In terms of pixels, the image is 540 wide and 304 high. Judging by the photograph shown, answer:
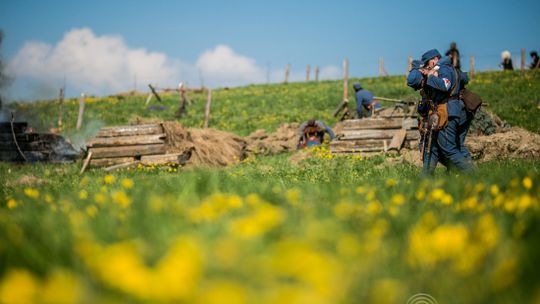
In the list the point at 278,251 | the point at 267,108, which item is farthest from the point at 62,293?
the point at 267,108

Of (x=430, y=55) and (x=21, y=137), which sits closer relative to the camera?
(x=430, y=55)

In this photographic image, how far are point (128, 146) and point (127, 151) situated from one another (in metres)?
0.20

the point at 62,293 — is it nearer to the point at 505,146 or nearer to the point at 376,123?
the point at 505,146

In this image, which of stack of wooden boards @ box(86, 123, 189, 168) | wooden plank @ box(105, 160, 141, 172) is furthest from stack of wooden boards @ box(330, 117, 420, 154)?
wooden plank @ box(105, 160, 141, 172)

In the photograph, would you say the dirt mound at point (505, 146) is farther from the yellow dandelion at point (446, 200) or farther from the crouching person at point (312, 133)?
the yellow dandelion at point (446, 200)

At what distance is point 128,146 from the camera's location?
13414 millimetres

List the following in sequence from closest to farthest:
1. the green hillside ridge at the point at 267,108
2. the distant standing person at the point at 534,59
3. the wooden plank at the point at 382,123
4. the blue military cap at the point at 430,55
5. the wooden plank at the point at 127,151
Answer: the blue military cap at the point at 430,55, the wooden plank at the point at 127,151, the wooden plank at the point at 382,123, the green hillside ridge at the point at 267,108, the distant standing person at the point at 534,59

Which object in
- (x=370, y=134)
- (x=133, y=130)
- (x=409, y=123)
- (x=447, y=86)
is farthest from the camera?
(x=370, y=134)

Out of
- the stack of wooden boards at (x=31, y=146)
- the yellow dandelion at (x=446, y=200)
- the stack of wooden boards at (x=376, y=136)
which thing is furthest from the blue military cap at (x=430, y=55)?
the stack of wooden boards at (x=31, y=146)

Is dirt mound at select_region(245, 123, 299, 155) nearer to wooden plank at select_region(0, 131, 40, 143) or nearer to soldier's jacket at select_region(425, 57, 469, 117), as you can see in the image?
wooden plank at select_region(0, 131, 40, 143)

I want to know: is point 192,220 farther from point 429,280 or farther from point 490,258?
point 490,258

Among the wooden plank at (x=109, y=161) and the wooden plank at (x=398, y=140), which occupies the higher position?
the wooden plank at (x=398, y=140)

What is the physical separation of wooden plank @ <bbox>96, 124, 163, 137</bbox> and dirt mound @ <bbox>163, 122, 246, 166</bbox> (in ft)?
0.87

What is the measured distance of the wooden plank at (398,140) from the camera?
43.5ft
